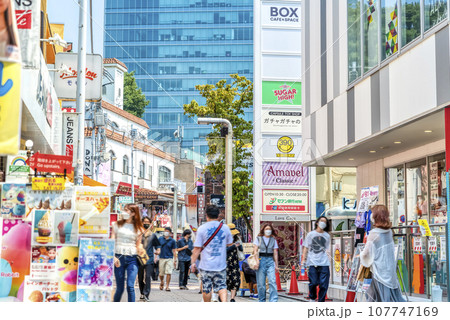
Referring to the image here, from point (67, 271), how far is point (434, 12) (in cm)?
794

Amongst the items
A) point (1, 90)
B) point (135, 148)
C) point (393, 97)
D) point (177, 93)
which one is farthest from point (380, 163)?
point (177, 93)

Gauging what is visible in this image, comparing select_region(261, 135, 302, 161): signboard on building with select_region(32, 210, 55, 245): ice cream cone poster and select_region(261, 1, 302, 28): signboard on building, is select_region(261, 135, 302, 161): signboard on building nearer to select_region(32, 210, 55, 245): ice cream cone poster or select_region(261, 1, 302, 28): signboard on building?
select_region(261, 1, 302, 28): signboard on building

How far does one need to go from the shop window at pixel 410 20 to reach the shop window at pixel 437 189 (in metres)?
3.21

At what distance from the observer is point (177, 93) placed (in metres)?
121

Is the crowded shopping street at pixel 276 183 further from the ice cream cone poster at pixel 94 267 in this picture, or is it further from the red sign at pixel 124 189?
the red sign at pixel 124 189

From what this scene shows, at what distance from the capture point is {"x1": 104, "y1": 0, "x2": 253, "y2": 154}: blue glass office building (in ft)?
398

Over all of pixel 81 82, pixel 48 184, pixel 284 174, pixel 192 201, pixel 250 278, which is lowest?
pixel 250 278

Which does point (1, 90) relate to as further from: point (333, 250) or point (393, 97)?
point (333, 250)

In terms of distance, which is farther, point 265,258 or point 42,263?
point 265,258

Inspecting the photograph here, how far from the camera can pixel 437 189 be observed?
53.6 ft

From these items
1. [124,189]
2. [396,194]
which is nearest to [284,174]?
[396,194]

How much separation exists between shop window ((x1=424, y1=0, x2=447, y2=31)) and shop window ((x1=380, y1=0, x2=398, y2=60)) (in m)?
1.51

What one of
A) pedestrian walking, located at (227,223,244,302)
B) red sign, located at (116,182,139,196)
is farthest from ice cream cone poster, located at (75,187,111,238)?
red sign, located at (116,182,139,196)

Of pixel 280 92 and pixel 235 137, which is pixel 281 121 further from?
pixel 235 137
